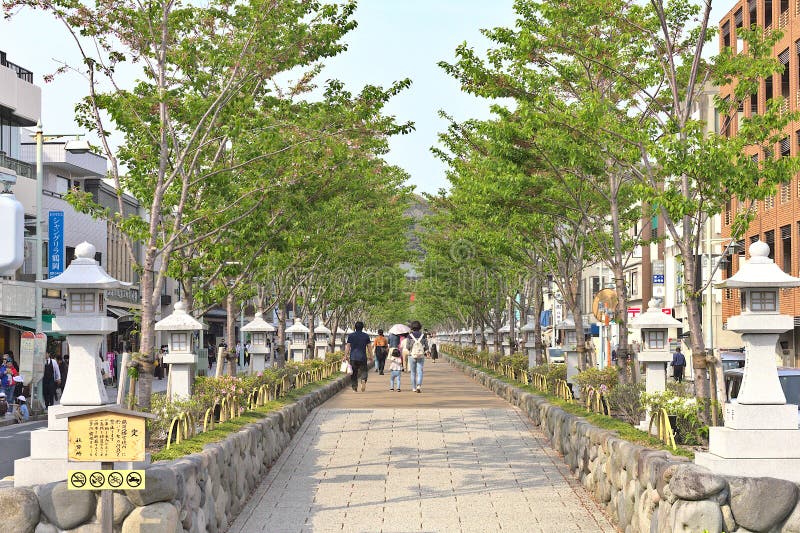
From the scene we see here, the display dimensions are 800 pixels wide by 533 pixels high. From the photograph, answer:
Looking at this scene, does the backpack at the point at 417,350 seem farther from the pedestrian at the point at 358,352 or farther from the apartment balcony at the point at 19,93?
the apartment balcony at the point at 19,93

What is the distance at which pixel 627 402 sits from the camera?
15367 millimetres

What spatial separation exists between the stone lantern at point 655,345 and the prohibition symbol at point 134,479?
9112mm

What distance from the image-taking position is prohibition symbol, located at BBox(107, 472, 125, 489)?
766 cm

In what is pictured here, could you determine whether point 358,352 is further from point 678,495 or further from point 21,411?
point 678,495

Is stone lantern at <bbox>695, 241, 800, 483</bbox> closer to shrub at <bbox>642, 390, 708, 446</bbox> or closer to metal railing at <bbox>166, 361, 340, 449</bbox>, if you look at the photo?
shrub at <bbox>642, 390, 708, 446</bbox>

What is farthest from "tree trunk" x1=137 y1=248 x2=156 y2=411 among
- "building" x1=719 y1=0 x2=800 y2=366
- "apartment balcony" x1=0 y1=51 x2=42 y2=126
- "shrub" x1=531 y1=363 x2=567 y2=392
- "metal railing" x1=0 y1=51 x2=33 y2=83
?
"metal railing" x1=0 y1=51 x2=33 y2=83

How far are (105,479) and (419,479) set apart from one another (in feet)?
22.8

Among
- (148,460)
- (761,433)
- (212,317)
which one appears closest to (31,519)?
(148,460)

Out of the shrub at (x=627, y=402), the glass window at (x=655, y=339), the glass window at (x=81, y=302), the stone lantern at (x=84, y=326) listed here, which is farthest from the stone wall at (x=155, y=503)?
the glass window at (x=655, y=339)

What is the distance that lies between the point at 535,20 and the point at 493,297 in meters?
27.2

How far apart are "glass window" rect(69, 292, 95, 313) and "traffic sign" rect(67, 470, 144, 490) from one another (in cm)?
264

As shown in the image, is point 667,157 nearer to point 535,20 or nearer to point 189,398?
point 535,20

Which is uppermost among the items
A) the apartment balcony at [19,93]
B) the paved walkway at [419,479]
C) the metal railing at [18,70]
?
the metal railing at [18,70]

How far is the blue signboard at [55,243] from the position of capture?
41594 mm
